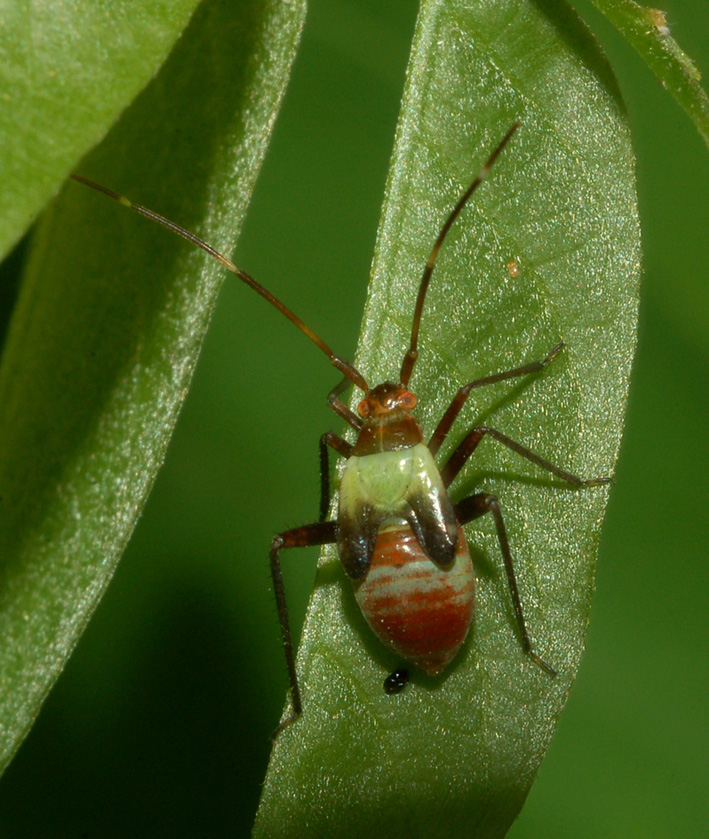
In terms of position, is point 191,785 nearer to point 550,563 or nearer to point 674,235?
point 550,563

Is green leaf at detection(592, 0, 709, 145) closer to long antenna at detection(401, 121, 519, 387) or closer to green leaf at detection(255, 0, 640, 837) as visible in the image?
green leaf at detection(255, 0, 640, 837)

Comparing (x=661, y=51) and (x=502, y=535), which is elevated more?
(x=661, y=51)

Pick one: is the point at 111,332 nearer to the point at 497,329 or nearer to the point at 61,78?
the point at 61,78

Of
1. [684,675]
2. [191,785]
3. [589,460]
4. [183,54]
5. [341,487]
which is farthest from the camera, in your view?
[191,785]

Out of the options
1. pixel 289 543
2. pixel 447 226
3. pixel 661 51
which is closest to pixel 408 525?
pixel 289 543

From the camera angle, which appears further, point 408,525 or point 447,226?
point 408,525

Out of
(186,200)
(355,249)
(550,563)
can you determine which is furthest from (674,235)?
(186,200)

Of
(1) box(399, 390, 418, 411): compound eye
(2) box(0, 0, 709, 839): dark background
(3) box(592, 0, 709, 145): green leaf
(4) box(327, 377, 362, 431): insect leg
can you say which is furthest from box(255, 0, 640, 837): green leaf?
(2) box(0, 0, 709, 839): dark background
